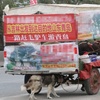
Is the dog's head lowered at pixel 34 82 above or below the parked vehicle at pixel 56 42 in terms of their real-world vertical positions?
below

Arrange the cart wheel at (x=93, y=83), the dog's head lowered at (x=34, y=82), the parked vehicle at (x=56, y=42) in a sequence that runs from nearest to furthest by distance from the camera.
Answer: the dog's head lowered at (x=34, y=82) < the parked vehicle at (x=56, y=42) < the cart wheel at (x=93, y=83)

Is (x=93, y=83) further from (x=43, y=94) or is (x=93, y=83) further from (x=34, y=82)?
(x=34, y=82)

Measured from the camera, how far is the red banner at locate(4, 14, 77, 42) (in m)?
11.6

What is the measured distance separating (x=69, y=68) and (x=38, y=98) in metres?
1.35

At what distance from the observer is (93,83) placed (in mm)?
12266

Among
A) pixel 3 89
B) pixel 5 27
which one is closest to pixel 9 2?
pixel 3 89

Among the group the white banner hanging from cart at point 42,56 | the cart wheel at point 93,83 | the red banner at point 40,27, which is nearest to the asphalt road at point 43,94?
the cart wheel at point 93,83

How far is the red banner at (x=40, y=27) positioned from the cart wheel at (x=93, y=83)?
1338mm

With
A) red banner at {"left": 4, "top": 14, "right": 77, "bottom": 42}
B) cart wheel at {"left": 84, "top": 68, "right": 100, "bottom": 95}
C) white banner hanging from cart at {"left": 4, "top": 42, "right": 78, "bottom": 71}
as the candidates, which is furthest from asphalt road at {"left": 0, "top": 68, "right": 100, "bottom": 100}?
red banner at {"left": 4, "top": 14, "right": 77, "bottom": 42}

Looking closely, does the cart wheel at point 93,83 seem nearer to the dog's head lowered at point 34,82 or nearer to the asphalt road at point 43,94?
the asphalt road at point 43,94

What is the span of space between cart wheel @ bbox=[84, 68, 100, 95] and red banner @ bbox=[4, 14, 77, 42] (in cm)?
134

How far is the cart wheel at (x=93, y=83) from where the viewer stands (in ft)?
39.4

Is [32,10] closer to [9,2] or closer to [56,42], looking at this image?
[56,42]

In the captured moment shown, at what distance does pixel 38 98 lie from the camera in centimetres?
1210
